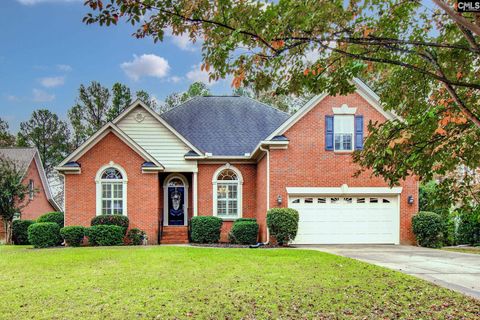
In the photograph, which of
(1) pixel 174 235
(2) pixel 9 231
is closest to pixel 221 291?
(1) pixel 174 235

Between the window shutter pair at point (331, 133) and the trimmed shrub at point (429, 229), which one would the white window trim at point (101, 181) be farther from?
the trimmed shrub at point (429, 229)

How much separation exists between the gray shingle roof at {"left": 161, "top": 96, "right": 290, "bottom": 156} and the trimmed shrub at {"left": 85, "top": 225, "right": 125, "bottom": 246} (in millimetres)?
5598

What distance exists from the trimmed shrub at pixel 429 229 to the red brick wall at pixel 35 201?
75.3ft

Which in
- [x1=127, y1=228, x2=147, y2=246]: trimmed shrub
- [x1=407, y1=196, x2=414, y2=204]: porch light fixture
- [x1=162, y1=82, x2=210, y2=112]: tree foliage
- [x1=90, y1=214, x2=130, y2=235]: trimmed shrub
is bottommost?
[x1=127, y1=228, x2=147, y2=246]: trimmed shrub

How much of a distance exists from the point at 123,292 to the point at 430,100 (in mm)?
Answer: 6372

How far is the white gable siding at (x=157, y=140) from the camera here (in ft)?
66.6

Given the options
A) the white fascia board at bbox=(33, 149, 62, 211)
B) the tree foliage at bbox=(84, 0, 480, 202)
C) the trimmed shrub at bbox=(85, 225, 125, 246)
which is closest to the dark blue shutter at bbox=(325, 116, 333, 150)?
the trimmed shrub at bbox=(85, 225, 125, 246)

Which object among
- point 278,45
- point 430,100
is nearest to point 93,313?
point 278,45

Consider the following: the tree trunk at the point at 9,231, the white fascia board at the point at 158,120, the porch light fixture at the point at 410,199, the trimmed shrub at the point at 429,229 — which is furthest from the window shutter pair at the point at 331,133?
the tree trunk at the point at 9,231

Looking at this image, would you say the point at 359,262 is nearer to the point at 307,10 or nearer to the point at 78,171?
the point at 307,10

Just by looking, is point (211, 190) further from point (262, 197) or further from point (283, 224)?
point (283, 224)

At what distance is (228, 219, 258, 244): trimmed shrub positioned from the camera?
18.3 m

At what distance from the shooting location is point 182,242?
19750 mm

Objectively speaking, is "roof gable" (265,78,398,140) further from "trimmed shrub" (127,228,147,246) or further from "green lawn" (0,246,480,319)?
"trimmed shrub" (127,228,147,246)
